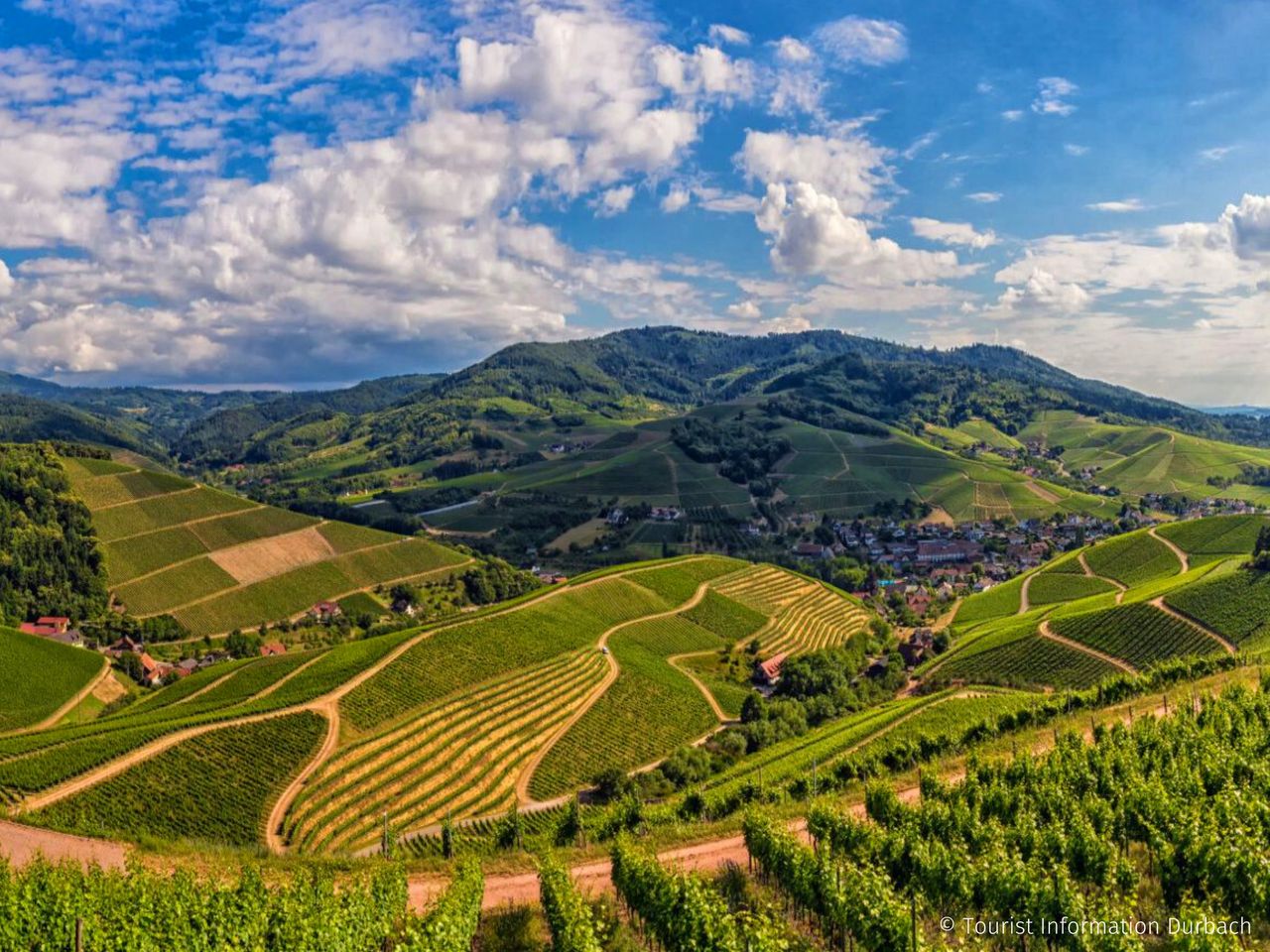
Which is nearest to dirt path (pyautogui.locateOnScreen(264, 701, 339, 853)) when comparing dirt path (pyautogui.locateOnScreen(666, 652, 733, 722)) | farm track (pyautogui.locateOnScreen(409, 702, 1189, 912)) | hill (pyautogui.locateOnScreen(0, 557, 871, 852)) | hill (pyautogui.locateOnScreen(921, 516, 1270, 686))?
hill (pyautogui.locateOnScreen(0, 557, 871, 852))

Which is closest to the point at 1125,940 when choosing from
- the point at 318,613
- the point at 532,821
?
the point at 532,821

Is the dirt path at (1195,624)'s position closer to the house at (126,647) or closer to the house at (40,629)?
the house at (126,647)

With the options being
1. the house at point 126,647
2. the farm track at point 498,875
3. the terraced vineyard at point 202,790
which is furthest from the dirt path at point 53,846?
the house at point 126,647

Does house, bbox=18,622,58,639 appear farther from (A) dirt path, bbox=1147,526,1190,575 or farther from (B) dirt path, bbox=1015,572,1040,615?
(A) dirt path, bbox=1147,526,1190,575

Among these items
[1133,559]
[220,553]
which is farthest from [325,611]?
[1133,559]

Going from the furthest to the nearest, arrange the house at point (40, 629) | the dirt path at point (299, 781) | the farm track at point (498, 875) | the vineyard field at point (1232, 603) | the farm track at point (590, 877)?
the house at point (40, 629), the vineyard field at point (1232, 603), the dirt path at point (299, 781), the farm track at point (498, 875), the farm track at point (590, 877)

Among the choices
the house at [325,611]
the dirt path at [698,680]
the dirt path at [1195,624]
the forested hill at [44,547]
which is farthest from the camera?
the house at [325,611]

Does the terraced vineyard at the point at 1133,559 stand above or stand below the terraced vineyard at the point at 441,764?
above

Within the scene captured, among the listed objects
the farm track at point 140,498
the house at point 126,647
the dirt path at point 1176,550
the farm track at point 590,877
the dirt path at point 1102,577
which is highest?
the farm track at point 140,498

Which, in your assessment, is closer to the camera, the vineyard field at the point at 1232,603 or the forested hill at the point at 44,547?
the vineyard field at the point at 1232,603
